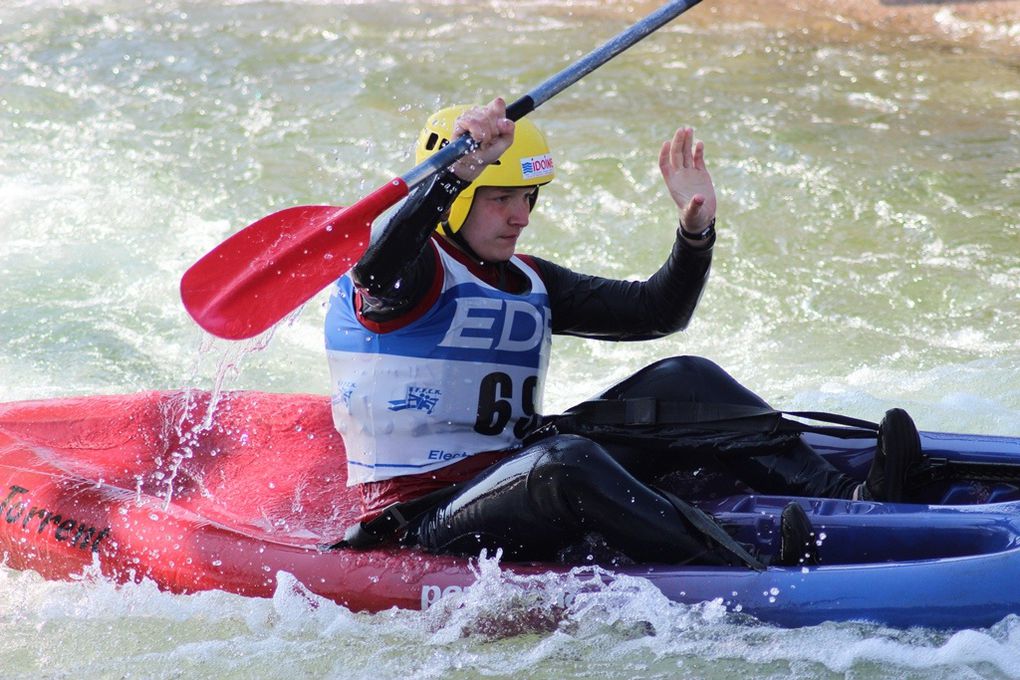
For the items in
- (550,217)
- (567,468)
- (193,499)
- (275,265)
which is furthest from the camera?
(550,217)

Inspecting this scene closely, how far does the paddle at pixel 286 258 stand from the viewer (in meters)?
2.98

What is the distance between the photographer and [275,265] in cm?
312

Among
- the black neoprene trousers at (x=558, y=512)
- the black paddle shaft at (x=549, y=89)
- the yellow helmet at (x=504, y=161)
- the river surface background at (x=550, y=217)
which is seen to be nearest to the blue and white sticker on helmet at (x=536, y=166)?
the yellow helmet at (x=504, y=161)

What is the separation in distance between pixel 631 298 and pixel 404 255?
840 millimetres

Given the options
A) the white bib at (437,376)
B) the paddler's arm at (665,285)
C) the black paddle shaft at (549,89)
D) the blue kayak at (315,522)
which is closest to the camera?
the blue kayak at (315,522)

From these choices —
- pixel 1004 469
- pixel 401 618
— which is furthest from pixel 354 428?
pixel 1004 469

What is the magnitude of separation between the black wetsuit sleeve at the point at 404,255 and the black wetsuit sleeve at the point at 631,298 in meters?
0.55

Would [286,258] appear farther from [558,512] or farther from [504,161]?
[558,512]

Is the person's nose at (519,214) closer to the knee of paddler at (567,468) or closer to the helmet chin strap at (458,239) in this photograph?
the helmet chin strap at (458,239)

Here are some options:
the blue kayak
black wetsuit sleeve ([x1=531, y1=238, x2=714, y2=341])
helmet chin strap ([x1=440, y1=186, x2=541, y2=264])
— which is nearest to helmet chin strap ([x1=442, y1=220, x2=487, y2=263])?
helmet chin strap ([x1=440, y1=186, x2=541, y2=264])

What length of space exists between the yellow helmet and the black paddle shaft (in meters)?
0.06

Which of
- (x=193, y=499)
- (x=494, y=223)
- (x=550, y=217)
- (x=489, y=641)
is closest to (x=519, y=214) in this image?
(x=494, y=223)

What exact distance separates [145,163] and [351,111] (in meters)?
1.35

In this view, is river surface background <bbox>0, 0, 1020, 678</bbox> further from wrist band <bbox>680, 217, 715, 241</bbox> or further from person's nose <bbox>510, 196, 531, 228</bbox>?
wrist band <bbox>680, 217, 715, 241</bbox>
